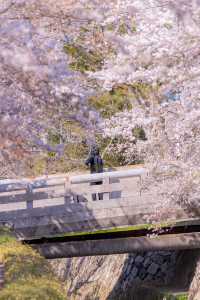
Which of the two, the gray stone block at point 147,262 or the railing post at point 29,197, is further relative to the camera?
the gray stone block at point 147,262

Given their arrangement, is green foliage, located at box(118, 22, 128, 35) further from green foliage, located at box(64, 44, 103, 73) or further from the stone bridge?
the stone bridge

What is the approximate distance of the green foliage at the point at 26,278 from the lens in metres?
5.56

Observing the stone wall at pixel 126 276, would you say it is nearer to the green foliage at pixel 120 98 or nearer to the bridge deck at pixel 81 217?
the bridge deck at pixel 81 217

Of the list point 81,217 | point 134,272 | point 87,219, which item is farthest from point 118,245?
point 134,272

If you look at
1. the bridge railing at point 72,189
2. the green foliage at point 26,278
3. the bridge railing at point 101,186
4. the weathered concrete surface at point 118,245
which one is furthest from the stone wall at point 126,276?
the green foliage at point 26,278

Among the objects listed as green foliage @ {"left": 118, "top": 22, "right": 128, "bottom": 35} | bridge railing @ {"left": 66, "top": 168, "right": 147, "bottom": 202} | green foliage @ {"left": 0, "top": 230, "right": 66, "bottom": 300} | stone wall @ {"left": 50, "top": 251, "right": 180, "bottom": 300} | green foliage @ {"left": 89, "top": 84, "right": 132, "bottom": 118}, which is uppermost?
green foliage @ {"left": 118, "top": 22, "right": 128, "bottom": 35}

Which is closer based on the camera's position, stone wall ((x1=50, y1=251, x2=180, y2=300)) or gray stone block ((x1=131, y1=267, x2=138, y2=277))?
stone wall ((x1=50, y1=251, x2=180, y2=300))

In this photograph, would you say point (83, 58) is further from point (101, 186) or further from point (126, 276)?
point (126, 276)

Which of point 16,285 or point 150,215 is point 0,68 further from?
point 150,215

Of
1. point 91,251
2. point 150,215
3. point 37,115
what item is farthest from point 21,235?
point 37,115

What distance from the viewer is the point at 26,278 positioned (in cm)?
625

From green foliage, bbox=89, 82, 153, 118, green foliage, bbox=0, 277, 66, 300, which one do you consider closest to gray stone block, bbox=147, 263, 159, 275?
green foliage, bbox=89, 82, 153, 118

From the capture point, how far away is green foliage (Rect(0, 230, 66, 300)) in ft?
18.2

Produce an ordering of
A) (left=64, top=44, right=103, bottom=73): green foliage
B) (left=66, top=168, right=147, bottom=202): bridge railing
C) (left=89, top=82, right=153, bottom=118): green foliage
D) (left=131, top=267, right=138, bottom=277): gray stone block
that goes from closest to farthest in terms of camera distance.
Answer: (left=64, top=44, right=103, bottom=73): green foliage → (left=66, top=168, right=147, bottom=202): bridge railing → (left=131, top=267, right=138, bottom=277): gray stone block → (left=89, top=82, right=153, bottom=118): green foliage
